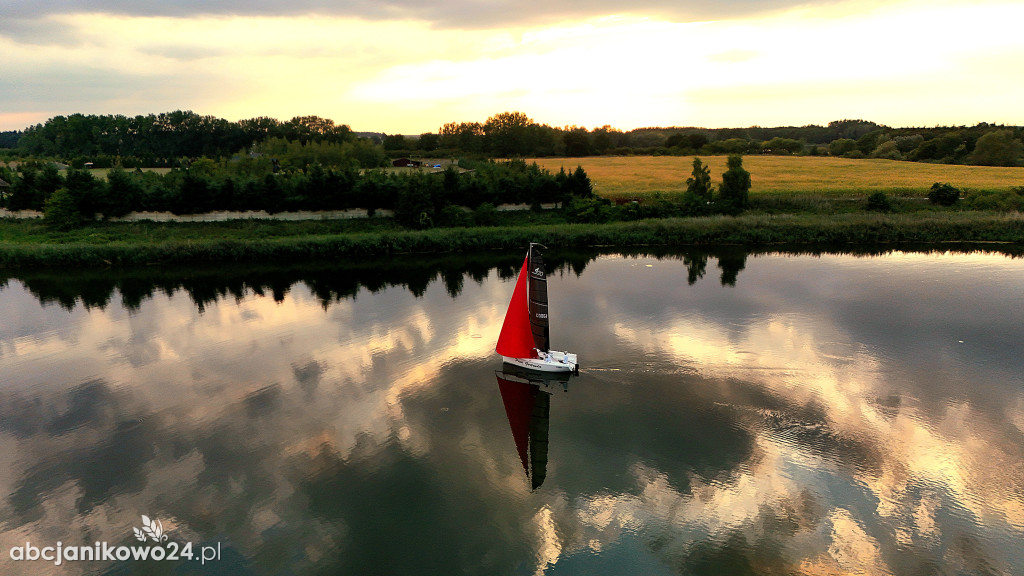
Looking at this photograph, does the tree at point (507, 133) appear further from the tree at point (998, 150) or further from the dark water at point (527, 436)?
the dark water at point (527, 436)

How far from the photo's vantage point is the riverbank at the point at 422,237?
2016 inches

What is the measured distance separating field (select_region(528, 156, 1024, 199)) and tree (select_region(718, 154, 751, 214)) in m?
5.38

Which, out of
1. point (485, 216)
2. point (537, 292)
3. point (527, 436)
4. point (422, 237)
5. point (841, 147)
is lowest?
point (527, 436)

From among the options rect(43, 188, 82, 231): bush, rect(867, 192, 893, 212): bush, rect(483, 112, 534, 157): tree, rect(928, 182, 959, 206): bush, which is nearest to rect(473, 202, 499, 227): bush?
rect(43, 188, 82, 231): bush

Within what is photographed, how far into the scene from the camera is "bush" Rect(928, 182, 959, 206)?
65.0 m

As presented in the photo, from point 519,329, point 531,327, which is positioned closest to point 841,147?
point 531,327

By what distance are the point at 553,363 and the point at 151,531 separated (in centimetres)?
1601

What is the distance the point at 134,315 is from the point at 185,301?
346cm

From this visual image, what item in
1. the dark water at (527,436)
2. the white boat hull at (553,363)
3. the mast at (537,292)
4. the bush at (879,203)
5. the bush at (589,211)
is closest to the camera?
the dark water at (527,436)

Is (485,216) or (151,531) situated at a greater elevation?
(485,216)

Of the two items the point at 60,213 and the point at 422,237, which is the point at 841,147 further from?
the point at 60,213

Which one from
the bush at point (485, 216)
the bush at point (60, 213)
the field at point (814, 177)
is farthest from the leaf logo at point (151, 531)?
the field at point (814, 177)

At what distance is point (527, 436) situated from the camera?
21672mm

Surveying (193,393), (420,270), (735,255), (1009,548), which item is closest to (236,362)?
(193,393)
